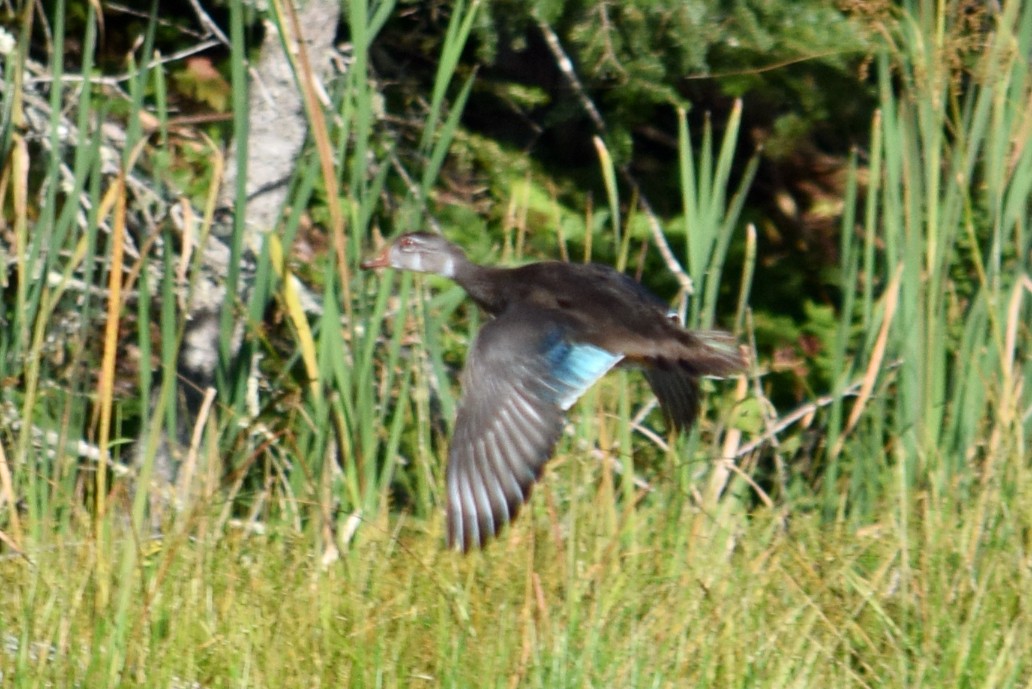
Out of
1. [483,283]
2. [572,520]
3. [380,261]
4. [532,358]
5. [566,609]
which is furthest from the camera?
[483,283]

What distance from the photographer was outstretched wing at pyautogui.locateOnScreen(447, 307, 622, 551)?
9.43 feet

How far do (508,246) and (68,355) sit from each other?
4.91 ft

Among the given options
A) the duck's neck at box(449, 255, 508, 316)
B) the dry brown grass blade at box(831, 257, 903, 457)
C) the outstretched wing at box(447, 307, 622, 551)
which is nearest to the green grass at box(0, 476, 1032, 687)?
the outstretched wing at box(447, 307, 622, 551)

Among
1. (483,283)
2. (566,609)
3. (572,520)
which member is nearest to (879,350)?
(483,283)

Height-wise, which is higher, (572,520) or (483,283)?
(483,283)

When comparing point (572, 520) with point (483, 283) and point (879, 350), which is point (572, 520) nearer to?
point (483, 283)

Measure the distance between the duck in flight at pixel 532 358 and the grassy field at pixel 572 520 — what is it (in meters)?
0.12

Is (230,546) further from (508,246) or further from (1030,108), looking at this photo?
(1030,108)

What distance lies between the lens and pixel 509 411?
3.11m

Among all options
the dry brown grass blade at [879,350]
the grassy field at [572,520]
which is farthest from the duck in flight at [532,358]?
the dry brown grass blade at [879,350]

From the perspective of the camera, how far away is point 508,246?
12.5 ft

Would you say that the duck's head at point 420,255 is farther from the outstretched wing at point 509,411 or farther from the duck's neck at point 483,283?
the outstretched wing at point 509,411

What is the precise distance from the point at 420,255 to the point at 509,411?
806 mm

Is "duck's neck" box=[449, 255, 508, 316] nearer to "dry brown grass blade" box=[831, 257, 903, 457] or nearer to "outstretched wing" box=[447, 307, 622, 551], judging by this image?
"outstretched wing" box=[447, 307, 622, 551]
